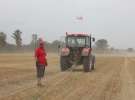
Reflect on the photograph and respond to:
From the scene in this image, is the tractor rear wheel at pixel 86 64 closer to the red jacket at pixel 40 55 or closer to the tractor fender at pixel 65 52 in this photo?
the tractor fender at pixel 65 52

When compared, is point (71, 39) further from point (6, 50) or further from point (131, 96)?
point (6, 50)

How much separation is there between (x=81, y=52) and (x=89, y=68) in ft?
4.92

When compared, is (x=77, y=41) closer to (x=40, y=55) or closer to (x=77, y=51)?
(x=77, y=51)

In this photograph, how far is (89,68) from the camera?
97.6 feet

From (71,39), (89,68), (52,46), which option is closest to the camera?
(89,68)

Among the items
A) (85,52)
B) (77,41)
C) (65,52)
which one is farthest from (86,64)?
(77,41)

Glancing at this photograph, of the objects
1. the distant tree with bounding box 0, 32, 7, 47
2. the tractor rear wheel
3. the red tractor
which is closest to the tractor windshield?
the red tractor

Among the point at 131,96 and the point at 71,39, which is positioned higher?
the point at 71,39

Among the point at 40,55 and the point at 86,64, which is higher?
the point at 40,55

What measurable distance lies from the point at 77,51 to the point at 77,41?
868 millimetres

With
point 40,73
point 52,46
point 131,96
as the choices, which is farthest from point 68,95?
point 52,46

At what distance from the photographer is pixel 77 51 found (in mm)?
31031

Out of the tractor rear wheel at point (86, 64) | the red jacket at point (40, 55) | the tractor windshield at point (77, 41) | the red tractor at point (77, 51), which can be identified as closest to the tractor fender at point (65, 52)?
the red tractor at point (77, 51)

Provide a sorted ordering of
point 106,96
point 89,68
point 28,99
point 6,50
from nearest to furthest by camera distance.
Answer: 1. point 28,99
2. point 106,96
3. point 89,68
4. point 6,50
